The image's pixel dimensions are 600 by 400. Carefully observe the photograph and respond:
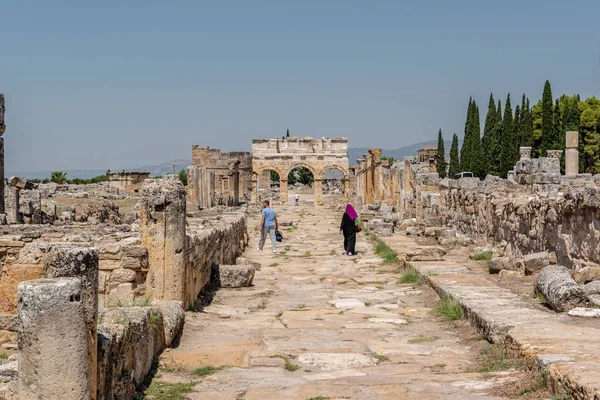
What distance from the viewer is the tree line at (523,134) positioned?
5116 cm

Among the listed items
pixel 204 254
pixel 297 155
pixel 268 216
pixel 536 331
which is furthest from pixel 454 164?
pixel 536 331

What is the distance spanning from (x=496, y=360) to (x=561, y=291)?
1804mm

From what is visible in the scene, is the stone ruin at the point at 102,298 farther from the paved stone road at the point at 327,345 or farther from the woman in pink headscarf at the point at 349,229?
the woman in pink headscarf at the point at 349,229

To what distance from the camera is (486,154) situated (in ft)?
184

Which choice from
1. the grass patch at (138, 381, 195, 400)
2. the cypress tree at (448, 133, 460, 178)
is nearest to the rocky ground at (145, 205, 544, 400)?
the grass patch at (138, 381, 195, 400)

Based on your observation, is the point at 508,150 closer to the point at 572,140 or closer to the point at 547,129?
the point at 547,129

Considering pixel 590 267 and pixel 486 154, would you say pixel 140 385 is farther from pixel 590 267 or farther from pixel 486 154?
pixel 486 154

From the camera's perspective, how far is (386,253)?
51.8ft

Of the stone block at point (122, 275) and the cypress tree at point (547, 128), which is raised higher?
the cypress tree at point (547, 128)

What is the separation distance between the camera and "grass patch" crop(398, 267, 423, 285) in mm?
11597

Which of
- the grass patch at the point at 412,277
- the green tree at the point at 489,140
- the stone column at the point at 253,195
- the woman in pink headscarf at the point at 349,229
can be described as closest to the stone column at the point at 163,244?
the grass patch at the point at 412,277

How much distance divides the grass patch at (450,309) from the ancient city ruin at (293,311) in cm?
9

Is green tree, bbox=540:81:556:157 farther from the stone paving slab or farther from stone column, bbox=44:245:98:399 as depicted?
stone column, bbox=44:245:98:399

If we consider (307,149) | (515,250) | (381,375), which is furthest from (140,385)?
(307,149)
